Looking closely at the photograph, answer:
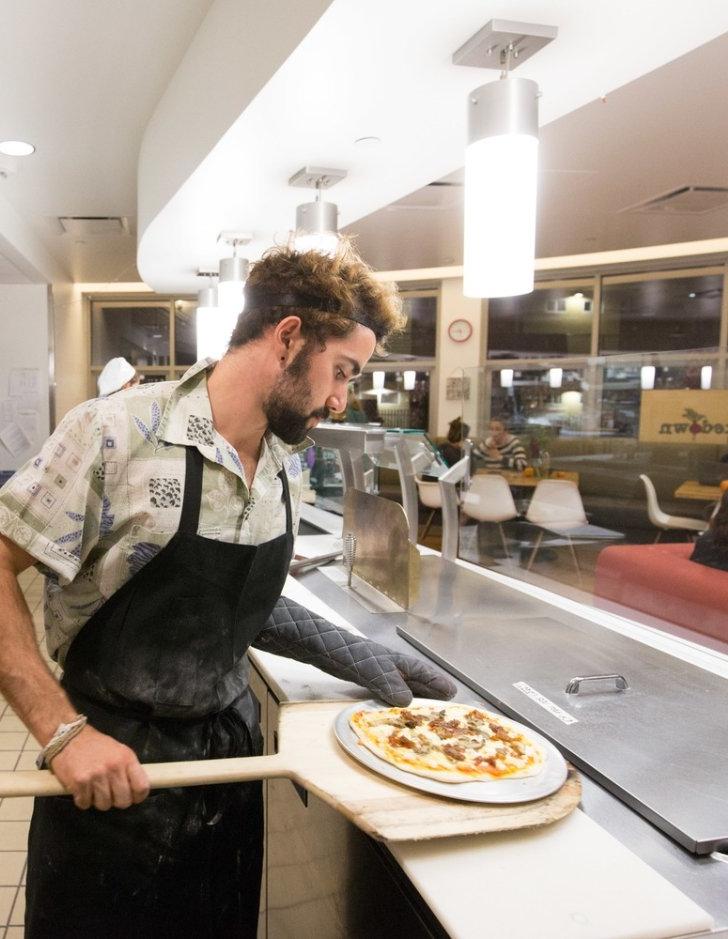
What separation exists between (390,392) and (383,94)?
21.7 feet

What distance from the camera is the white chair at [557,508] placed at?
16.0 ft

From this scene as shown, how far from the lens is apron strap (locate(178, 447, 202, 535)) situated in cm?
127

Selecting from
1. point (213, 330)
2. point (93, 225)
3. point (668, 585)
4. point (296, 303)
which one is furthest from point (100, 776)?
point (93, 225)

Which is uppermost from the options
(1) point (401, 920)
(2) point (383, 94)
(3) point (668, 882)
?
(2) point (383, 94)

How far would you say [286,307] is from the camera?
1.36m

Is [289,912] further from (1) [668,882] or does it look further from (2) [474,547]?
(2) [474,547]

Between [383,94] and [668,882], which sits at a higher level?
[383,94]

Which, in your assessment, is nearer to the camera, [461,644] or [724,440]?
[461,644]

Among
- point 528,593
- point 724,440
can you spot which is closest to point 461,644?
point 528,593

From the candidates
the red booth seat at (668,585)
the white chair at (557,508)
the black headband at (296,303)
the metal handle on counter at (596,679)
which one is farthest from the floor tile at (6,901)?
the white chair at (557,508)

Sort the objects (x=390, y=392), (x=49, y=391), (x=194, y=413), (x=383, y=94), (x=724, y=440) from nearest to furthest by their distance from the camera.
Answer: (x=194, y=413)
(x=383, y=94)
(x=724, y=440)
(x=49, y=391)
(x=390, y=392)

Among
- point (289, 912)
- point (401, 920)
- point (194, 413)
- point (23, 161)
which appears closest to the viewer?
point (401, 920)

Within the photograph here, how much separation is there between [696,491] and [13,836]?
4.16 meters

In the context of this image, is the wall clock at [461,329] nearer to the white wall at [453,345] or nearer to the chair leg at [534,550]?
the white wall at [453,345]
